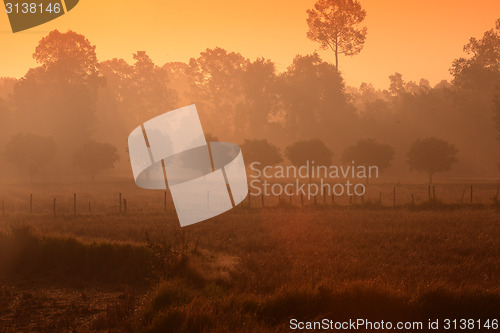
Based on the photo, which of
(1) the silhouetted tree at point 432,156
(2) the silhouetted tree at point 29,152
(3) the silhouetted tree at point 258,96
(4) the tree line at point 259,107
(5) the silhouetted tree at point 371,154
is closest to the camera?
(1) the silhouetted tree at point 432,156

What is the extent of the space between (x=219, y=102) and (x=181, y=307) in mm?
93452

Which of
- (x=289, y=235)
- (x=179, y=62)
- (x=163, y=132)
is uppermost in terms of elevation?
(x=179, y=62)

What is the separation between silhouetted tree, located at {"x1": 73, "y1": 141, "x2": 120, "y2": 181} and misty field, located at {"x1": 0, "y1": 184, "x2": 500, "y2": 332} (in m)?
36.7

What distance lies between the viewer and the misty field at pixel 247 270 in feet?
40.9

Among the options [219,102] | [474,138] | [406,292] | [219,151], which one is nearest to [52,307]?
[406,292]

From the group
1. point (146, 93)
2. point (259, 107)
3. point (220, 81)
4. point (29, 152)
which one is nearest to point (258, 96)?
point (259, 107)

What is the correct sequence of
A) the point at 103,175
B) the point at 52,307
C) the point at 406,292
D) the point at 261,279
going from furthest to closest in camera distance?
the point at 103,175 → the point at 261,279 → the point at 52,307 → the point at 406,292

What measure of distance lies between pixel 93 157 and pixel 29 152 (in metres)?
8.28

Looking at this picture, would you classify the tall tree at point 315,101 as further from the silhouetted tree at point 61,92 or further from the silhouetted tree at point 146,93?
the silhouetted tree at point 61,92

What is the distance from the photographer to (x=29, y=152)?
225 feet

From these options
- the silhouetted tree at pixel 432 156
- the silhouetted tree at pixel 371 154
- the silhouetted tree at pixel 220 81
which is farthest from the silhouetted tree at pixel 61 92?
the silhouetted tree at pixel 432 156

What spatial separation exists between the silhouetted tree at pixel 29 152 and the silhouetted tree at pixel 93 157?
3.94m

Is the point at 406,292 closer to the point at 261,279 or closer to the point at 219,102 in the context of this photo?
the point at 261,279

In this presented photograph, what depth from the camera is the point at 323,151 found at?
68.8 metres
